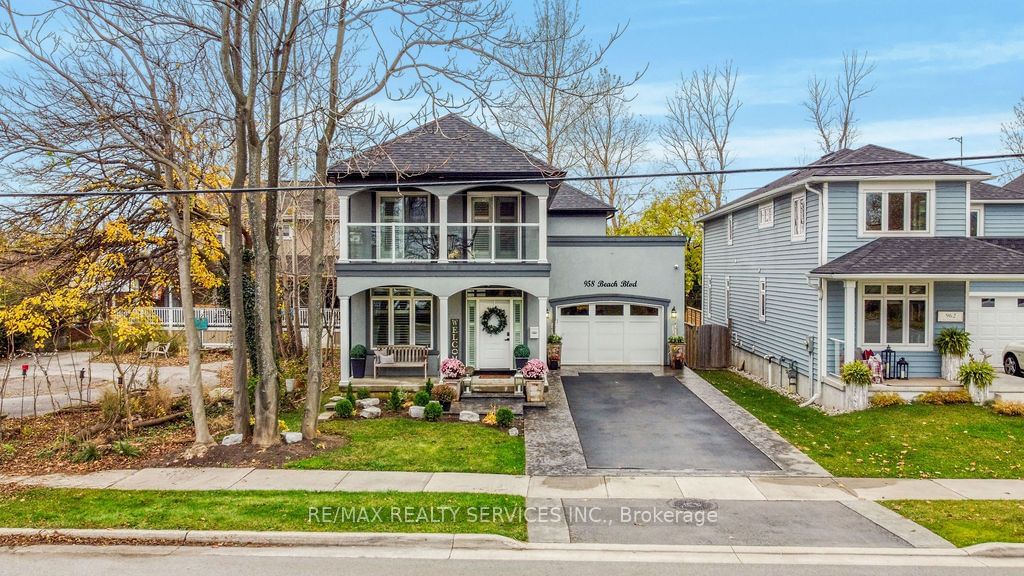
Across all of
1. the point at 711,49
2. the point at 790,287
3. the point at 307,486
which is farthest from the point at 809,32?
the point at 307,486

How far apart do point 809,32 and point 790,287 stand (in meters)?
6.74

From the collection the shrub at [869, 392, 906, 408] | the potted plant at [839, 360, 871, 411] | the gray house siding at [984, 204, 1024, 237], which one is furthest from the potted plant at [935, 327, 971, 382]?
the gray house siding at [984, 204, 1024, 237]

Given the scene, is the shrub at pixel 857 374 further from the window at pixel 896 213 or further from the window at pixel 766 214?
the window at pixel 766 214

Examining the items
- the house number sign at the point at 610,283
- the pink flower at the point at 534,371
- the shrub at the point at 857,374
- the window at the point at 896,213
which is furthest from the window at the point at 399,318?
the window at the point at 896,213

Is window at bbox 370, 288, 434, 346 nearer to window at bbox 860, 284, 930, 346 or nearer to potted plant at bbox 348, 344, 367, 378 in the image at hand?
potted plant at bbox 348, 344, 367, 378

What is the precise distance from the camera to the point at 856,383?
1405 cm

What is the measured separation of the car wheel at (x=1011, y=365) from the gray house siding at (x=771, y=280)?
4990 mm

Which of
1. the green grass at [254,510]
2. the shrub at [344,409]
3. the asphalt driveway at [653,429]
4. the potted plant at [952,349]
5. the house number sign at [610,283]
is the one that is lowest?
the asphalt driveway at [653,429]

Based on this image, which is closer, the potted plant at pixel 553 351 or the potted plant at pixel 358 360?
the potted plant at pixel 358 360

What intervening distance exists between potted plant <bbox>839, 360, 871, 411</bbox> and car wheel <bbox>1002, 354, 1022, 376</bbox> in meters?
4.76

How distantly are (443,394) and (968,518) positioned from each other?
982cm

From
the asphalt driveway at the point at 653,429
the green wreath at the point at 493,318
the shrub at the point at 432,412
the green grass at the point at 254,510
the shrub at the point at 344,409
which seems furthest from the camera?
the green wreath at the point at 493,318

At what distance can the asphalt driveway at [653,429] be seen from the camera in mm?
10750

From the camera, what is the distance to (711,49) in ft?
46.5
